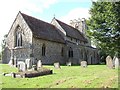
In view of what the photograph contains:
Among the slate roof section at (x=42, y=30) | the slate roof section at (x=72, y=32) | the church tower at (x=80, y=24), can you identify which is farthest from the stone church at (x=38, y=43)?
the church tower at (x=80, y=24)

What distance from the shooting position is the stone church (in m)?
33.3

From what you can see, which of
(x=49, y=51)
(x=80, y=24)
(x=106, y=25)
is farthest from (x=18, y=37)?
(x=80, y=24)

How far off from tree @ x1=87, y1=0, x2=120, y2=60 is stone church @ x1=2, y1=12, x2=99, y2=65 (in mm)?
8684

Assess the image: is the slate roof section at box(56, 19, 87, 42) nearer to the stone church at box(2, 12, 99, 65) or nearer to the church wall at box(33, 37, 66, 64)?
the stone church at box(2, 12, 99, 65)

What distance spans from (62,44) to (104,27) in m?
13.9

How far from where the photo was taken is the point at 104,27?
90.6ft

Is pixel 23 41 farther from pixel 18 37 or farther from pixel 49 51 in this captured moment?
pixel 49 51

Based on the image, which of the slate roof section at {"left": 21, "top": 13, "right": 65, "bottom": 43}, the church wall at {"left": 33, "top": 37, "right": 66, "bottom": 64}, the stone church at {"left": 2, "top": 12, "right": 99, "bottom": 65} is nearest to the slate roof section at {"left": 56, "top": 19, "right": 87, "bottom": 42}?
the stone church at {"left": 2, "top": 12, "right": 99, "bottom": 65}

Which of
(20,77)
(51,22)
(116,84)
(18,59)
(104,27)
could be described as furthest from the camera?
(51,22)

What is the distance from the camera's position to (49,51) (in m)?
36.3

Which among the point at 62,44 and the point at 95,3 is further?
the point at 62,44

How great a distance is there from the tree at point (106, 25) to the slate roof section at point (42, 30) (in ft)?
28.1

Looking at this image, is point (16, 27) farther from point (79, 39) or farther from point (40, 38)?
point (79, 39)

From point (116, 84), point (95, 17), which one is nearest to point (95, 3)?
point (95, 17)
